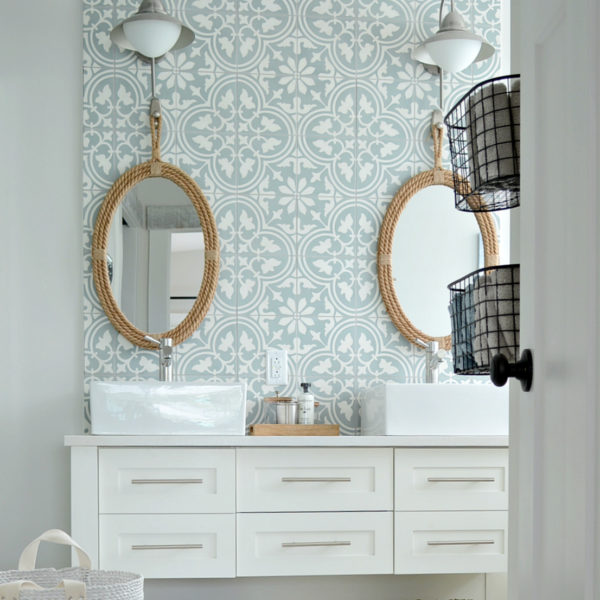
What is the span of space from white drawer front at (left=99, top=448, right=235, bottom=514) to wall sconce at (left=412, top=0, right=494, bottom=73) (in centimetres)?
158

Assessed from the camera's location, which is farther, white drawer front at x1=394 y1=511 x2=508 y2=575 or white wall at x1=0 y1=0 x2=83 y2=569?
white wall at x1=0 y1=0 x2=83 y2=569

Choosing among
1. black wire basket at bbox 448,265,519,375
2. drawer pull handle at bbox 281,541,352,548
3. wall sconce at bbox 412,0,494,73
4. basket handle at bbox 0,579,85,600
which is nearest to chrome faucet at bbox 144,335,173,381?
drawer pull handle at bbox 281,541,352,548

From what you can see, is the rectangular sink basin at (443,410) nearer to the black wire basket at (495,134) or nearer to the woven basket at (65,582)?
the woven basket at (65,582)

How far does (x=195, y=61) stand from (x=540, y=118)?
2.21 meters

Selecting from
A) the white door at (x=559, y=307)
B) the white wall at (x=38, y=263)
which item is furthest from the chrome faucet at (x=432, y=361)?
A: the white door at (x=559, y=307)

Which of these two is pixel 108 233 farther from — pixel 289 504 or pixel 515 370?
pixel 515 370

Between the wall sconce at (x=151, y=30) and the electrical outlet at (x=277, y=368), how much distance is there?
117 cm

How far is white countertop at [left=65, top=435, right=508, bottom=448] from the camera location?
8.47 ft

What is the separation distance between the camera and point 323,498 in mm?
2633

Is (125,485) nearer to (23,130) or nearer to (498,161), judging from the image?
(23,130)

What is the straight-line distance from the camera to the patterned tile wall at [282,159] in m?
3.09

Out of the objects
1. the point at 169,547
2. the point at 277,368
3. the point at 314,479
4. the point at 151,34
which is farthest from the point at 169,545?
the point at 151,34

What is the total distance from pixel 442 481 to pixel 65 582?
51.4 inches

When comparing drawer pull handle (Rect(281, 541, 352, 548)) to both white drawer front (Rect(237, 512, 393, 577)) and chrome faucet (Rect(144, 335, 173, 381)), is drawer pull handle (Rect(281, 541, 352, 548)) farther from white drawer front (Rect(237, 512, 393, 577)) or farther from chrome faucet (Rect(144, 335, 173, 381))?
chrome faucet (Rect(144, 335, 173, 381))
